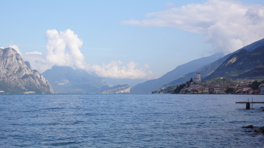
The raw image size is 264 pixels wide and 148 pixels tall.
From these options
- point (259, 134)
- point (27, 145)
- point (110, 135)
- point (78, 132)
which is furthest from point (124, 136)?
point (259, 134)

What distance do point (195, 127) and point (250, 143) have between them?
1622 cm

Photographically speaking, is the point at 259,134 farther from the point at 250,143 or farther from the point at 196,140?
the point at 196,140

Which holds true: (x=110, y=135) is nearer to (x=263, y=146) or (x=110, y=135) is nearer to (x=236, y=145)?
(x=236, y=145)

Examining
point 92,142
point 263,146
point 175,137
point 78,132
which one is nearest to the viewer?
point 263,146

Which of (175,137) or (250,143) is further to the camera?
(175,137)

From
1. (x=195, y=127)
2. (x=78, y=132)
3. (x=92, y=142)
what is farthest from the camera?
(x=195, y=127)

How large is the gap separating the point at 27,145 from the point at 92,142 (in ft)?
32.8

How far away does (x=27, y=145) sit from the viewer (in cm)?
4091

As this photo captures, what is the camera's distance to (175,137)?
46.3 metres

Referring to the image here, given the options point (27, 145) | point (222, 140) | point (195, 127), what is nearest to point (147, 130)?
point (195, 127)

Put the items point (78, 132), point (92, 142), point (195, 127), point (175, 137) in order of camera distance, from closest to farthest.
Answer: point (92, 142) < point (175, 137) < point (78, 132) < point (195, 127)

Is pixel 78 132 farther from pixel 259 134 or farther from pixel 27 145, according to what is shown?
pixel 259 134

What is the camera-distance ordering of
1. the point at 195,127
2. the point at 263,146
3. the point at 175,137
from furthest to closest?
the point at 195,127 → the point at 175,137 → the point at 263,146

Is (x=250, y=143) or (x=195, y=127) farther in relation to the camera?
(x=195, y=127)
